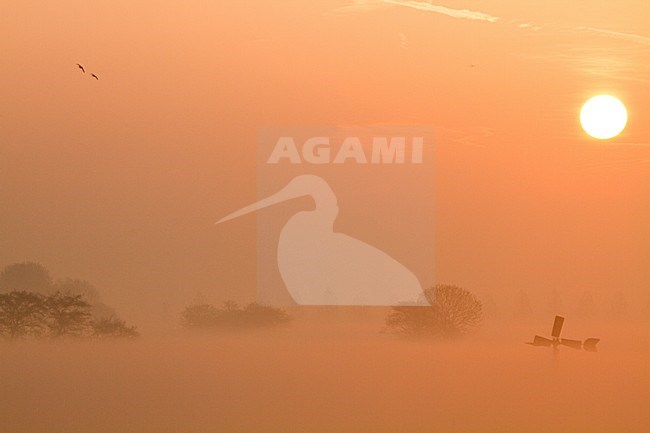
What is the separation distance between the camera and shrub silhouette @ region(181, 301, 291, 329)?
1834 cm

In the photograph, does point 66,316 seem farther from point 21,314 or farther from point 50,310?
point 21,314

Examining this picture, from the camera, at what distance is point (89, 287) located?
1861 centimetres

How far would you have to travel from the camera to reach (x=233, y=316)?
61.9ft

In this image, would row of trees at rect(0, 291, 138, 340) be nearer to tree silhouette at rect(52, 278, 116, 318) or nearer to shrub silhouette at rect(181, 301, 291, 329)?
tree silhouette at rect(52, 278, 116, 318)

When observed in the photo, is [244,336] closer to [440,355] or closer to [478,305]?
[440,355]

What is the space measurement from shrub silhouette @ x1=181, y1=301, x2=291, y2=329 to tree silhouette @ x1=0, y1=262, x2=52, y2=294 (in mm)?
2918

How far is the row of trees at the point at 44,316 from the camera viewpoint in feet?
65.5

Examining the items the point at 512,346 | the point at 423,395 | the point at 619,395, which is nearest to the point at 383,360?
the point at 423,395

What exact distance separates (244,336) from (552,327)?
548 centimetres

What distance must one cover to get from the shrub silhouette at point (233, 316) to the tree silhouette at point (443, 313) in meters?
2.28

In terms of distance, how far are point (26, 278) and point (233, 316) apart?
4045 mm

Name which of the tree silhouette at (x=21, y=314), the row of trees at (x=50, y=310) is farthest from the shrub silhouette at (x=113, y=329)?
the tree silhouette at (x=21, y=314)

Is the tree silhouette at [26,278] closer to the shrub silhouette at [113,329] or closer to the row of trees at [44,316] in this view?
the row of trees at [44,316]

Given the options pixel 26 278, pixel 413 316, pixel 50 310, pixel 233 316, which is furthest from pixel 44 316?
pixel 413 316
